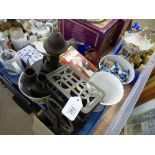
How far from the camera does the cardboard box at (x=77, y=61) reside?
828 mm

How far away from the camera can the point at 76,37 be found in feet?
3.17

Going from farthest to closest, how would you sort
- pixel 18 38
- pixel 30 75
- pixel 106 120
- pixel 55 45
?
pixel 18 38, pixel 106 120, pixel 30 75, pixel 55 45

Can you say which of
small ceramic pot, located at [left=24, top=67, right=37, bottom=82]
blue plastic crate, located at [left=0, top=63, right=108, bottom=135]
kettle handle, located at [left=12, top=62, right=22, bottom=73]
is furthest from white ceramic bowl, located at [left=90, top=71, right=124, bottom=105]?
kettle handle, located at [left=12, top=62, right=22, bottom=73]

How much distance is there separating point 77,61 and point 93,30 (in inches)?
6.1

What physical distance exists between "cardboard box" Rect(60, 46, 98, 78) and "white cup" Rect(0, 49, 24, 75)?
221 millimetres

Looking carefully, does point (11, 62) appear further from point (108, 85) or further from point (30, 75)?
point (108, 85)

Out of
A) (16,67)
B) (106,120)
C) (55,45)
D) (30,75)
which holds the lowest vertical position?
(106,120)

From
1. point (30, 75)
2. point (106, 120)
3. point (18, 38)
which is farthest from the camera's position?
point (18, 38)

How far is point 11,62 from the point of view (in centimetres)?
87

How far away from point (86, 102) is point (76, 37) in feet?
1.67

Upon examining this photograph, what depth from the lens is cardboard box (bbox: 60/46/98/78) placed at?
83 centimetres

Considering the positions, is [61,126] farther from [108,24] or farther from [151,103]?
[108,24]

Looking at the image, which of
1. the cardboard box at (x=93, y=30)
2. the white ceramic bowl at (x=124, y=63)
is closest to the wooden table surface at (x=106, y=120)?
the white ceramic bowl at (x=124, y=63)

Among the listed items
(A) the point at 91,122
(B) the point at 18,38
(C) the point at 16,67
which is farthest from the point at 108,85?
(B) the point at 18,38
